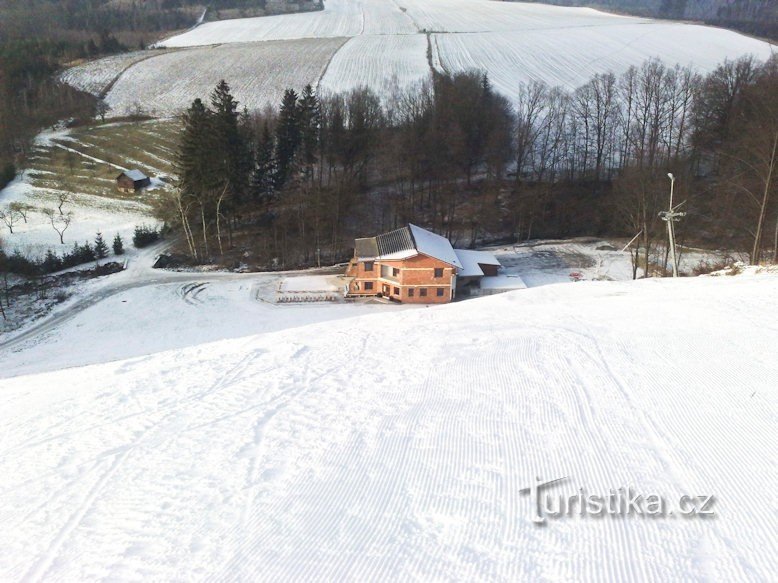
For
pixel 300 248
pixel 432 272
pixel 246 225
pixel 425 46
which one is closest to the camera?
pixel 432 272

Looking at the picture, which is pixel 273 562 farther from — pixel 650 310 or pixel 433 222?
pixel 433 222

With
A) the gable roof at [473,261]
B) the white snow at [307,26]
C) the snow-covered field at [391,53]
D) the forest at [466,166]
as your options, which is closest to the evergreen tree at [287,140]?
the forest at [466,166]

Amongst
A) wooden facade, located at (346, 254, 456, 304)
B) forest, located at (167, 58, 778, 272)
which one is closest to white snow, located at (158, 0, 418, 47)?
forest, located at (167, 58, 778, 272)

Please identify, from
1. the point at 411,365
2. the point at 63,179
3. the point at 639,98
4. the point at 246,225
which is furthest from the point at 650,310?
the point at 63,179

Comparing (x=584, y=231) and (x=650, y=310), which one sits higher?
(x=650, y=310)

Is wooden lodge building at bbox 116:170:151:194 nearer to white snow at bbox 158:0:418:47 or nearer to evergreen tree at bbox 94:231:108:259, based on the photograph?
evergreen tree at bbox 94:231:108:259

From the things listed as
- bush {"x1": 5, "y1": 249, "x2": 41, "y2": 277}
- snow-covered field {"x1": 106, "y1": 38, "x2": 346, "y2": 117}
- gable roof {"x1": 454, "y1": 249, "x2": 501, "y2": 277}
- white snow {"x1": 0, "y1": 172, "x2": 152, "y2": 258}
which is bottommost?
gable roof {"x1": 454, "y1": 249, "x2": 501, "y2": 277}
